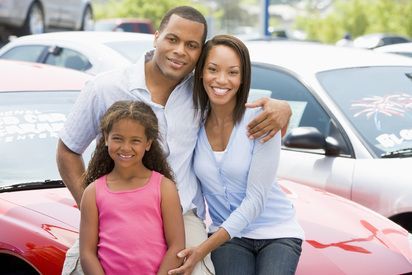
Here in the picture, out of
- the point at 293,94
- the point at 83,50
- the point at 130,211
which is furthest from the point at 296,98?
the point at 83,50

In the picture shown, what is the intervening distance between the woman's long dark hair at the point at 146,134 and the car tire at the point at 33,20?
11921mm

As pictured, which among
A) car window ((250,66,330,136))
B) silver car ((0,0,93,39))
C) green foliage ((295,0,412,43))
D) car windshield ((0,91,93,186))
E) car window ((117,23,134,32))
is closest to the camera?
car windshield ((0,91,93,186))

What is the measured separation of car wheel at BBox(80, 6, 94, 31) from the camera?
16.7 metres

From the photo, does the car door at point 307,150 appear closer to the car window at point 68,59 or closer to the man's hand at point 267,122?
the man's hand at point 267,122

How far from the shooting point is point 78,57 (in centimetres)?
865

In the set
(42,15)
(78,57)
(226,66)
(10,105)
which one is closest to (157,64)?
(226,66)

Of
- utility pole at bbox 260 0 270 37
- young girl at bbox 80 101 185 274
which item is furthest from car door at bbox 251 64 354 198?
utility pole at bbox 260 0 270 37

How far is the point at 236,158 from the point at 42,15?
1234 centimetres

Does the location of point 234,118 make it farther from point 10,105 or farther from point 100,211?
point 10,105

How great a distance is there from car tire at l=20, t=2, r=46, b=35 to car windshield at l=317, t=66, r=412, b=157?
9814 mm

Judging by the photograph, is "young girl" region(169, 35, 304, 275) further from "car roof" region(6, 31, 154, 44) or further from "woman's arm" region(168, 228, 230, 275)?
"car roof" region(6, 31, 154, 44)

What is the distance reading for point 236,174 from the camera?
3488 millimetres

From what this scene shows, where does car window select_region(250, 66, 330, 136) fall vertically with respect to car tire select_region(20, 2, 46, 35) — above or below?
above

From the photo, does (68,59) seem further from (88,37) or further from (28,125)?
(28,125)
